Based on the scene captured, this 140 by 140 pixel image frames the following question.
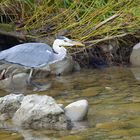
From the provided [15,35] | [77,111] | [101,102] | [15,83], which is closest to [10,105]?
[77,111]

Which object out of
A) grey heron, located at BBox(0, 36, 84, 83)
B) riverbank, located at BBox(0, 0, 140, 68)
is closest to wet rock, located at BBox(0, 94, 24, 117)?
grey heron, located at BBox(0, 36, 84, 83)

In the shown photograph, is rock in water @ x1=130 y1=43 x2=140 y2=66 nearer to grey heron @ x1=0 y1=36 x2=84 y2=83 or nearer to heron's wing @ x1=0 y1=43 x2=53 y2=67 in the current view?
grey heron @ x1=0 y1=36 x2=84 y2=83

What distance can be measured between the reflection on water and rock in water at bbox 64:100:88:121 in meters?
0.10

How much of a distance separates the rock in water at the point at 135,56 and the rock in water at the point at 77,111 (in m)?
4.70

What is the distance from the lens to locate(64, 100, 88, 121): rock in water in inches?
216

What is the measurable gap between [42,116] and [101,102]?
1417 millimetres

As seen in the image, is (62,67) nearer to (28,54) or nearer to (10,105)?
(28,54)

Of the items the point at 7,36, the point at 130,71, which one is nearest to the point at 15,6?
the point at 7,36

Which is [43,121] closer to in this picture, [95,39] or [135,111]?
[135,111]

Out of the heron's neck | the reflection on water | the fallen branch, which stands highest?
the fallen branch

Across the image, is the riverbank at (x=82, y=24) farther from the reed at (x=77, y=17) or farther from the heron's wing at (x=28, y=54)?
the heron's wing at (x=28, y=54)

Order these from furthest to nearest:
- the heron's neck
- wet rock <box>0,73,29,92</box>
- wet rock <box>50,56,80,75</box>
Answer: wet rock <box>50,56,80,75</box>, the heron's neck, wet rock <box>0,73,29,92</box>

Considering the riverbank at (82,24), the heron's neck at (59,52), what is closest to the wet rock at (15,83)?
the heron's neck at (59,52)

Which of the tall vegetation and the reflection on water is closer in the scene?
the reflection on water
